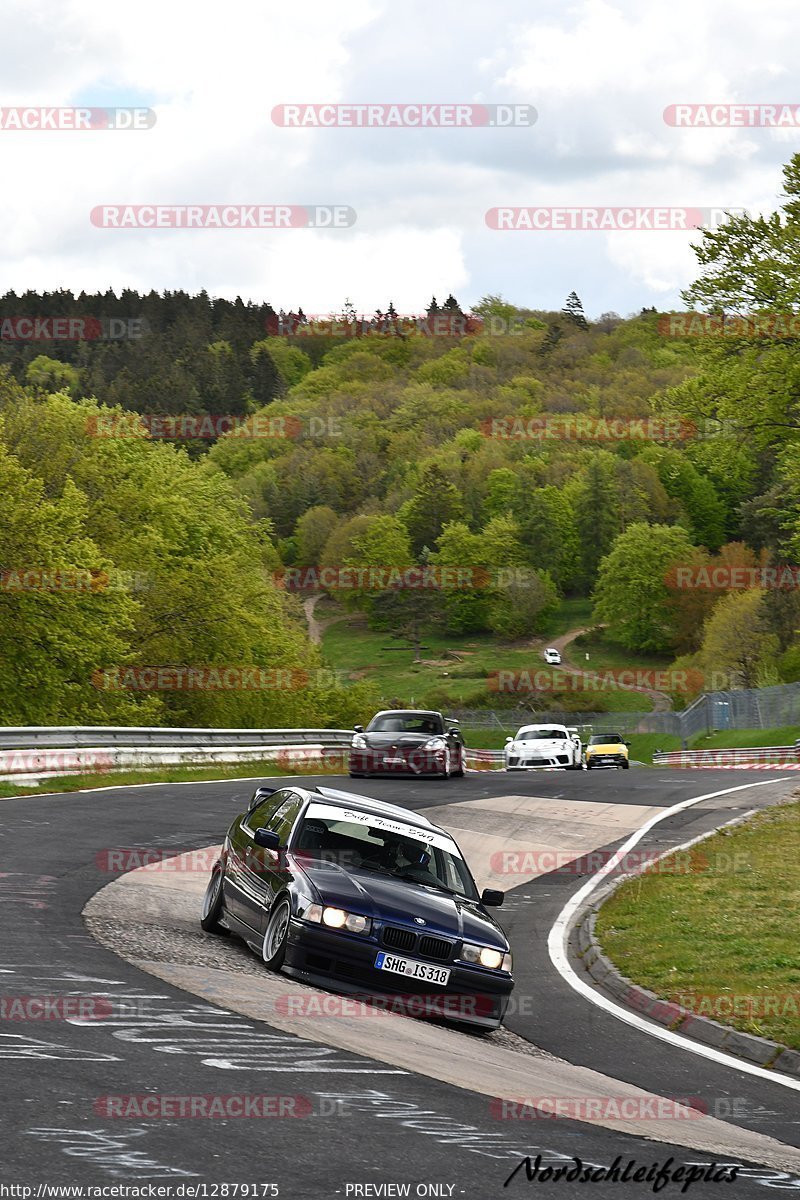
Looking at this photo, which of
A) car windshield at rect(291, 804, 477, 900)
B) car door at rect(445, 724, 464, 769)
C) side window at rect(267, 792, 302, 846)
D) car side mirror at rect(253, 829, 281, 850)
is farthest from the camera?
car door at rect(445, 724, 464, 769)

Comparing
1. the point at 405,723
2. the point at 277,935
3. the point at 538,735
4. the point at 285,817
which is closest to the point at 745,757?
the point at 538,735

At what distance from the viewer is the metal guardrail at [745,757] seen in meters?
45.2

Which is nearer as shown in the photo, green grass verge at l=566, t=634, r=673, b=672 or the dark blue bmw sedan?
the dark blue bmw sedan

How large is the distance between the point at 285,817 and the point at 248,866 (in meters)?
0.49

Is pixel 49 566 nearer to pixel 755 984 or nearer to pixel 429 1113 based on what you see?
pixel 755 984

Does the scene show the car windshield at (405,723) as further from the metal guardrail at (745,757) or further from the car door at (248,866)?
the car door at (248,866)

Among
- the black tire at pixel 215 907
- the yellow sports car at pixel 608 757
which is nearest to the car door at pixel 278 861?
the black tire at pixel 215 907

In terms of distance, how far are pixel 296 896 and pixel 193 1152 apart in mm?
4668

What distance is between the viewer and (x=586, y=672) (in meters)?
127

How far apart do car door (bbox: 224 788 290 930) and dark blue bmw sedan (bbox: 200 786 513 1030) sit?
0.6 inches


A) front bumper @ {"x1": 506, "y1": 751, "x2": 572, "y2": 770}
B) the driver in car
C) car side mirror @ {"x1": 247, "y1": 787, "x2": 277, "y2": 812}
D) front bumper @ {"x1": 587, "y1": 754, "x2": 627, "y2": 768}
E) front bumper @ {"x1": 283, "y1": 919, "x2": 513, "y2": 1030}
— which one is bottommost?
front bumper @ {"x1": 587, "y1": 754, "x2": 627, "y2": 768}

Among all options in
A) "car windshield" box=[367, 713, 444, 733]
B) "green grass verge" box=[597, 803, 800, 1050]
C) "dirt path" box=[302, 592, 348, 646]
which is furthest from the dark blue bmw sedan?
"dirt path" box=[302, 592, 348, 646]

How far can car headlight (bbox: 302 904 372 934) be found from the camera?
989 centimetres

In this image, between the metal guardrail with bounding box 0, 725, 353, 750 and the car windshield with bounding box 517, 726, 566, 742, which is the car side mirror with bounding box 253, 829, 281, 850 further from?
the car windshield with bounding box 517, 726, 566, 742
